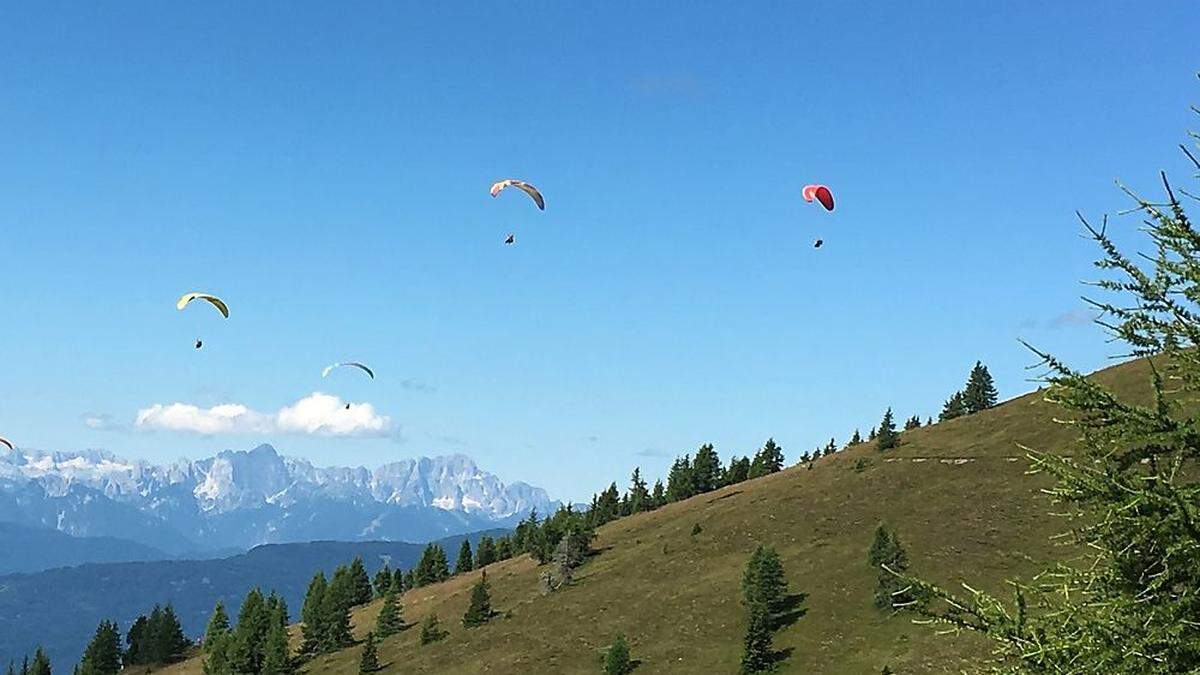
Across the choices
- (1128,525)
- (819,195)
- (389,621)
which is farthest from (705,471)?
(1128,525)

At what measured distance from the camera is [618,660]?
242 ft

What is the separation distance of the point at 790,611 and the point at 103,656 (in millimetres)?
119070

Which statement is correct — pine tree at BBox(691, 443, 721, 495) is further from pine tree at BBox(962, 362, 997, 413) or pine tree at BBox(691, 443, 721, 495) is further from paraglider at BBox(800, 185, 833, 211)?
paraglider at BBox(800, 185, 833, 211)

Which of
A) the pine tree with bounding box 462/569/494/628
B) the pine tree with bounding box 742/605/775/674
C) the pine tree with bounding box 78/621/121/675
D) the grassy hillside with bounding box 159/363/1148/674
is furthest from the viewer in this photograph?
the pine tree with bounding box 78/621/121/675

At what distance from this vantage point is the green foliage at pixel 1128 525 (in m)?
10.3

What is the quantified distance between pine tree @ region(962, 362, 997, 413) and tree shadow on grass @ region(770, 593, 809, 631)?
7920cm

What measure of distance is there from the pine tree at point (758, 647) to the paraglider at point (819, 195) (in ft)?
151

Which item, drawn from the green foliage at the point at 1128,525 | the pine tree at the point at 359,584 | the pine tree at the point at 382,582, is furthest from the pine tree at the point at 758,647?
the pine tree at the point at 382,582

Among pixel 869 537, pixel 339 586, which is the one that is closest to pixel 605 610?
pixel 869 537

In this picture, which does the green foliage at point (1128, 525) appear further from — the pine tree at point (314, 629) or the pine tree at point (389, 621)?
the pine tree at point (314, 629)

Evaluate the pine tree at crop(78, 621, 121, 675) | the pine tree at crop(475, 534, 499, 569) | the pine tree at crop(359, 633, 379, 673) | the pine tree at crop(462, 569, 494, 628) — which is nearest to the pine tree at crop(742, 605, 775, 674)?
the pine tree at crop(462, 569, 494, 628)

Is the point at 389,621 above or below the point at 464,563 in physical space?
below

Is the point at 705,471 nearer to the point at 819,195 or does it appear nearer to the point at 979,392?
the point at 979,392

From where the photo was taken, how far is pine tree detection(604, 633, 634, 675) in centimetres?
7331
